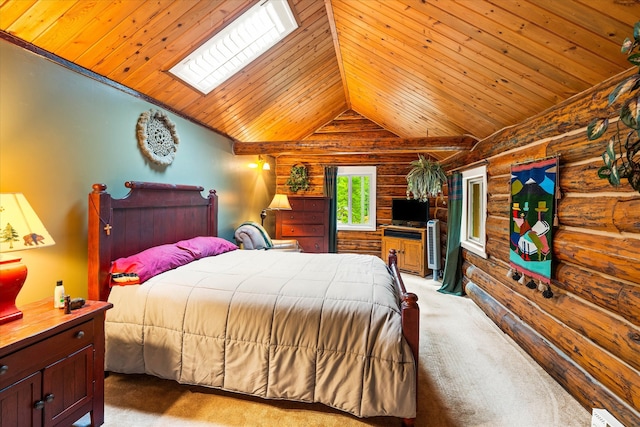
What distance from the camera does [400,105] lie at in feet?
13.9

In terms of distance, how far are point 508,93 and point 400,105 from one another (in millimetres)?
1857

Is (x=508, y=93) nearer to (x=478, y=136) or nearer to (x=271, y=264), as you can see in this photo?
(x=478, y=136)

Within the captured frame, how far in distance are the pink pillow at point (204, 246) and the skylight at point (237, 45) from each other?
1624 millimetres

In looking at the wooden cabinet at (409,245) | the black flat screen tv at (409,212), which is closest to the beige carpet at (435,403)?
the wooden cabinet at (409,245)

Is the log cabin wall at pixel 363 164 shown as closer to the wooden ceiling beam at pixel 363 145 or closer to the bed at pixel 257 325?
the wooden ceiling beam at pixel 363 145

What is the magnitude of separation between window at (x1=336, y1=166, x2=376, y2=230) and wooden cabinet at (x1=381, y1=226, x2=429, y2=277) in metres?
0.55

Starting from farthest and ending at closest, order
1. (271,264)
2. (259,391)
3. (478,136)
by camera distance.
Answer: (478,136)
(271,264)
(259,391)

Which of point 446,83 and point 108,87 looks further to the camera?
point 446,83

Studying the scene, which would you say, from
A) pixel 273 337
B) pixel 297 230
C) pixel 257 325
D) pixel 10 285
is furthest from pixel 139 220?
pixel 297 230

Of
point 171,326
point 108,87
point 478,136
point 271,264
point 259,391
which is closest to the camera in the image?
point 259,391

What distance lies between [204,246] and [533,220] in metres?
3.19

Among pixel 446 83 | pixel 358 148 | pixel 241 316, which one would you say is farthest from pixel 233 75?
pixel 241 316

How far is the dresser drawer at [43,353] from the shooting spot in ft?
4.15

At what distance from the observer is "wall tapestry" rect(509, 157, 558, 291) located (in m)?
2.34
